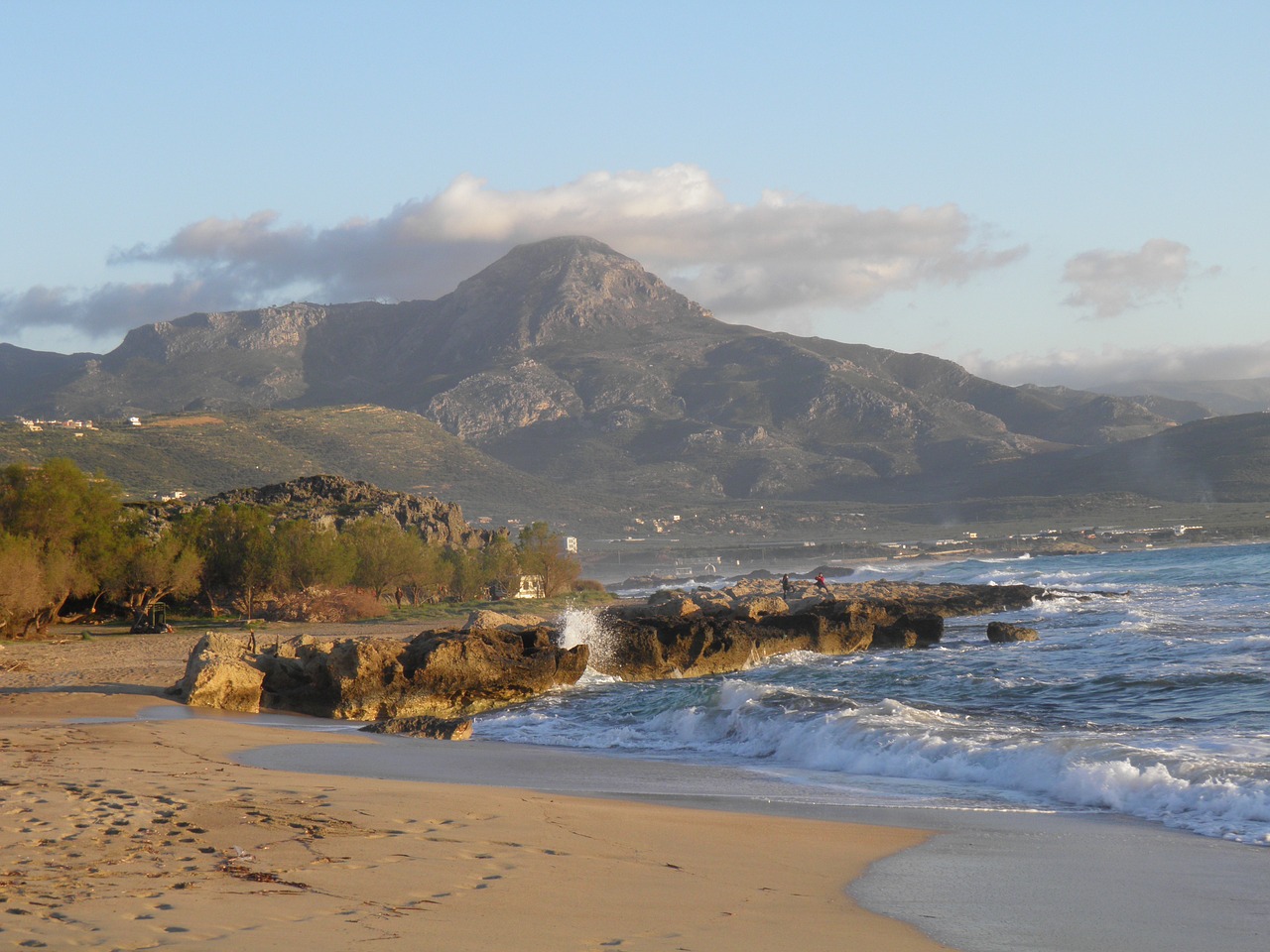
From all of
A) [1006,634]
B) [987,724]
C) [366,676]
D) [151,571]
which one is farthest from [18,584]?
[1006,634]

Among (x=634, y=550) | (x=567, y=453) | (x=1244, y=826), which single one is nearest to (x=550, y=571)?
(x=1244, y=826)

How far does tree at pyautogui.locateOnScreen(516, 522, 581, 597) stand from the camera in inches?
2501

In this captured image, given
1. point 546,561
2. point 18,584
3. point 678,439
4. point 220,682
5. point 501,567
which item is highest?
point 678,439

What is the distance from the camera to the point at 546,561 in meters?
64.4

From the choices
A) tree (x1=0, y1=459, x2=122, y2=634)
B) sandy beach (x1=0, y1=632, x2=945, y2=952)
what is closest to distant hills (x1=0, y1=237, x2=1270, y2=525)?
tree (x1=0, y1=459, x2=122, y2=634)

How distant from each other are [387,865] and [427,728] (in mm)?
10406

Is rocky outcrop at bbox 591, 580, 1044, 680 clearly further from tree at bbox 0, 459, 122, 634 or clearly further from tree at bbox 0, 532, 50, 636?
tree at bbox 0, 459, 122, 634

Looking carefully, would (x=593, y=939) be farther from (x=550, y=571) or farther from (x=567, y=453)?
(x=567, y=453)

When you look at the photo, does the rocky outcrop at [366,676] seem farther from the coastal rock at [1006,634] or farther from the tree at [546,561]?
the tree at [546,561]

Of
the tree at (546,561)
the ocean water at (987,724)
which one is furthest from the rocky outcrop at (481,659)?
the tree at (546,561)

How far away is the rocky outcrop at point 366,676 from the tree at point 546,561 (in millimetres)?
40674

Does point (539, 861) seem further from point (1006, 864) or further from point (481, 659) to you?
point (481, 659)

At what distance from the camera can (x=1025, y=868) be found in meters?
9.01

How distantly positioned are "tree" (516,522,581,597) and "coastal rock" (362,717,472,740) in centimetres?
4473
